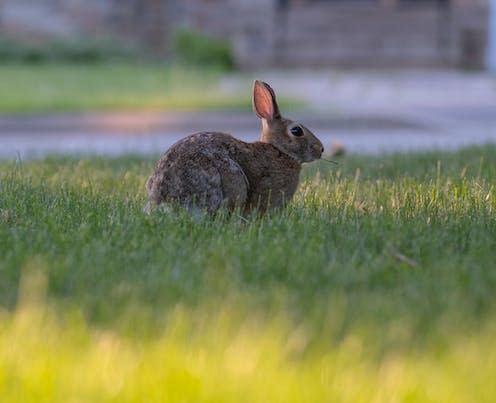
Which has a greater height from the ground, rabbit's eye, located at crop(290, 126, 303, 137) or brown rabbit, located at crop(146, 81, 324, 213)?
rabbit's eye, located at crop(290, 126, 303, 137)

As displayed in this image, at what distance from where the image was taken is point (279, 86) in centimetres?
2103

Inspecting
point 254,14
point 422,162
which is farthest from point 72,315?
point 254,14

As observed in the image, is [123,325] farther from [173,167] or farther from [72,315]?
[173,167]

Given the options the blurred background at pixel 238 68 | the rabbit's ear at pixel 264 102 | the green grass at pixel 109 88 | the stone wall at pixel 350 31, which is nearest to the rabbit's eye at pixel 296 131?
the rabbit's ear at pixel 264 102

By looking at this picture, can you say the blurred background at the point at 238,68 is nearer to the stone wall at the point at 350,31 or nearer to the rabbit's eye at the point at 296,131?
the stone wall at the point at 350,31

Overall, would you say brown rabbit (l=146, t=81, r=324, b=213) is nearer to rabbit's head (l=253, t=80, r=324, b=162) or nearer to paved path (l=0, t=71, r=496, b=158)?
rabbit's head (l=253, t=80, r=324, b=162)

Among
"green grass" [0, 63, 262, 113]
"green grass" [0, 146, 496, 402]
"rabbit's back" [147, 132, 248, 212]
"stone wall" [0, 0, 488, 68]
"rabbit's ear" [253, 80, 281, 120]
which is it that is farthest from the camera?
"stone wall" [0, 0, 488, 68]

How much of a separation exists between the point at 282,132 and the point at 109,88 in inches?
524

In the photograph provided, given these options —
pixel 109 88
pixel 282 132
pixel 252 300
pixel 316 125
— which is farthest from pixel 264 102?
pixel 109 88

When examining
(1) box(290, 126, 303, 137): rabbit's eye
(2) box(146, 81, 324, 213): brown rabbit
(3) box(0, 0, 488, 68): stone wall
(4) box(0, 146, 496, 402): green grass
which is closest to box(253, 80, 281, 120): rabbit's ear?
(2) box(146, 81, 324, 213): brown rabbit

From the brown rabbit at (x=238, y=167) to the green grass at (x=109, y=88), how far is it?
32.1 feet

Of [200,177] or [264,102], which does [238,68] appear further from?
[200,177]

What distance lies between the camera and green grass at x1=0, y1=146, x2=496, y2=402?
317cm

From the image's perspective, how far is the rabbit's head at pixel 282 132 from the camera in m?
5.91
